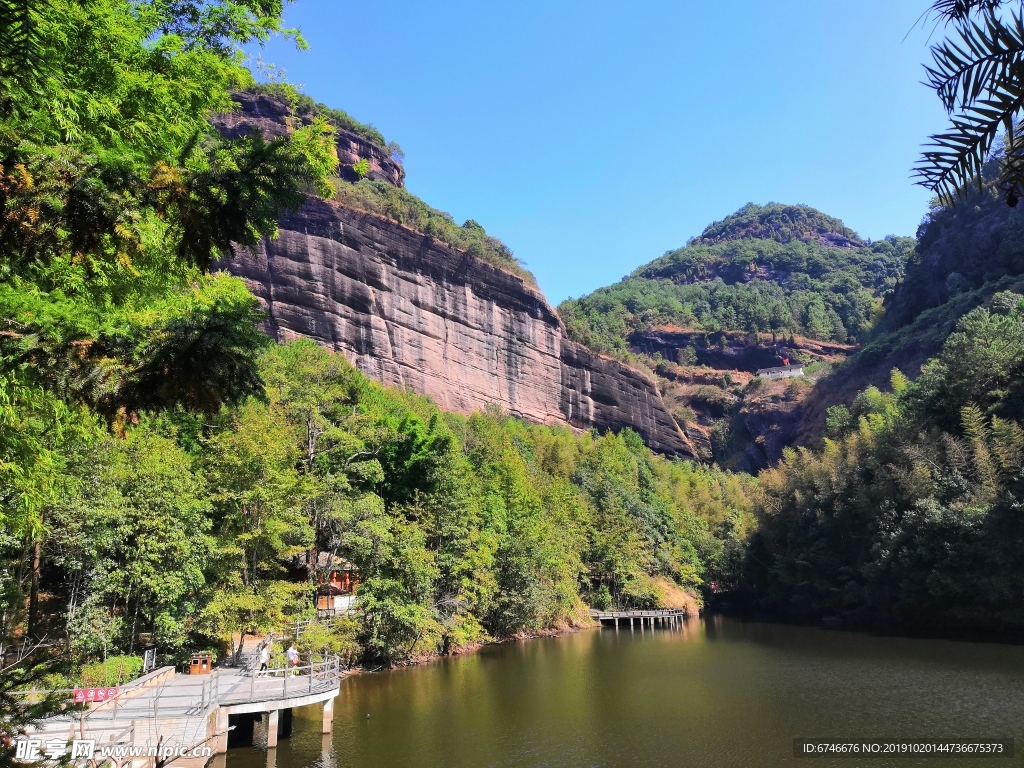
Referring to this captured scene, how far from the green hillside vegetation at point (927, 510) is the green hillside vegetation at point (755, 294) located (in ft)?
134

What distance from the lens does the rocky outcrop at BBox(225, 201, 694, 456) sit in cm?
5338

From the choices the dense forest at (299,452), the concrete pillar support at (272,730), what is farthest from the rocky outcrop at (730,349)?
the concrete pillar support at (272,730)

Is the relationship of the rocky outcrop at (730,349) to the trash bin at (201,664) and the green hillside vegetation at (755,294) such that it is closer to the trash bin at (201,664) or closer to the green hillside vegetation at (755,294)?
the green hillside vegetation at (755,294)

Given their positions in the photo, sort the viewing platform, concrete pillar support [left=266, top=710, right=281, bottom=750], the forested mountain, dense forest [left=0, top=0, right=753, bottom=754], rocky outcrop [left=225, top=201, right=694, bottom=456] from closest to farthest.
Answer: dense forest [left=0, top=0, right=753, bottom=754] → the viewing platform → concrete pillar support [left=266, top=710, right=281, bottom=750] → rocky outcrop [left=225, top=201, right=694, bottom=456] → the forested mountain

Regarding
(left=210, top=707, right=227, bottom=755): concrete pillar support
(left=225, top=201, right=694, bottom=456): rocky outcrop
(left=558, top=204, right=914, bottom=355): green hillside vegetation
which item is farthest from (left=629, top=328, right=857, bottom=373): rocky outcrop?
(left=210, top=707, right=227, bottom=755): concrete pillar support

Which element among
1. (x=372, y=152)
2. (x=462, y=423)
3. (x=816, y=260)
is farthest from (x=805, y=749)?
(x=816, y=260)

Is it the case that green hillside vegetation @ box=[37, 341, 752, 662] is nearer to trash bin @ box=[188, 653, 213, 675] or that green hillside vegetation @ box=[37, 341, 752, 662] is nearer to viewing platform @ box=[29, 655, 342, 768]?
trash bin @ box=[188, 653, 213, 675]

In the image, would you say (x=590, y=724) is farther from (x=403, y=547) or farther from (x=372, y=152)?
(x=372, y=152)

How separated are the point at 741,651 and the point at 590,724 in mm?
15204

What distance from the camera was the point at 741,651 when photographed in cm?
2902

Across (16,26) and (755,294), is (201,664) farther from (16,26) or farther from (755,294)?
(755,294)

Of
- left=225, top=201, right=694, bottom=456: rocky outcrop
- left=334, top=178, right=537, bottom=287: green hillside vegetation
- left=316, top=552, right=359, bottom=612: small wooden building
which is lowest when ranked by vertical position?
left=316, top=552, right=359, bottom=612: small wooden building

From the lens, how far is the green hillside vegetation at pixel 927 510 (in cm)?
2964

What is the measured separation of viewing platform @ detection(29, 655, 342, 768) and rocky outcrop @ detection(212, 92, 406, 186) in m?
45.7
